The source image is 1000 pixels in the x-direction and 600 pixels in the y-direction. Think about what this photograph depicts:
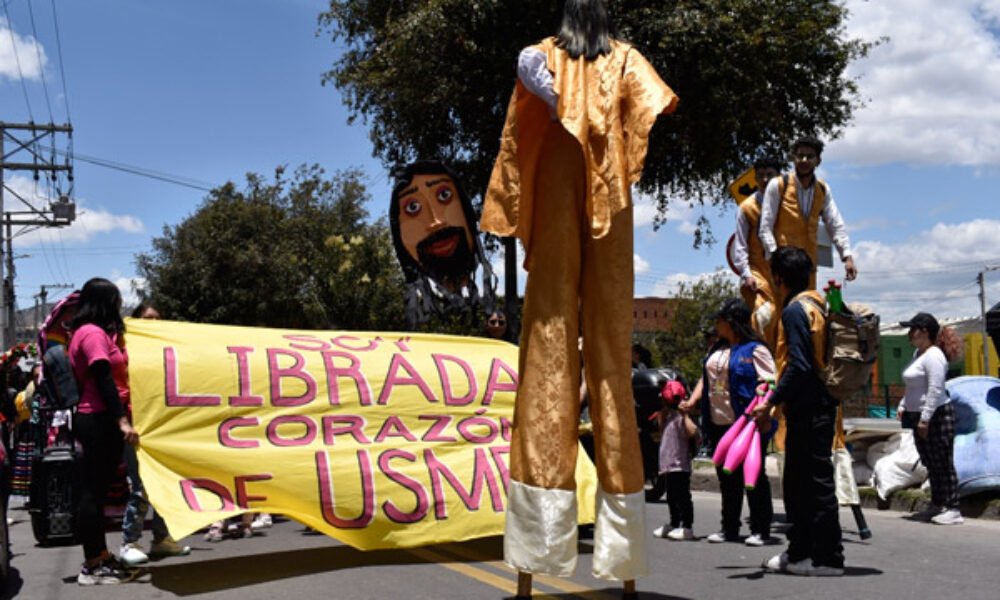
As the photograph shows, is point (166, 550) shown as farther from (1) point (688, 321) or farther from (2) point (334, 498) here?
(1) point (688, 321)

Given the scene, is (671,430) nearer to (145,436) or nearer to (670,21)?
(145,436)

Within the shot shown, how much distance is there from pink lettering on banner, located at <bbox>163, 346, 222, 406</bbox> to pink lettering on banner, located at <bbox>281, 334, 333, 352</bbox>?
728mm

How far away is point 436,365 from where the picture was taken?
272 inches

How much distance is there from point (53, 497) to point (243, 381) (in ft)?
7.55

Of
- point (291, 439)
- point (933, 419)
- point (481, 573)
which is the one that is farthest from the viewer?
point (933, 419)

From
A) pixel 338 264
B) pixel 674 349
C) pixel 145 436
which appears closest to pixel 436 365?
pixel 145 436

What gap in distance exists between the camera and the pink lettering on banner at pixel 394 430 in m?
6.44

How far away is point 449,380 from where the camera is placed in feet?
22.5

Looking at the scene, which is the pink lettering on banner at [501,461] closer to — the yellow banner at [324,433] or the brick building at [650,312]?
the yellow banner at [324,433]

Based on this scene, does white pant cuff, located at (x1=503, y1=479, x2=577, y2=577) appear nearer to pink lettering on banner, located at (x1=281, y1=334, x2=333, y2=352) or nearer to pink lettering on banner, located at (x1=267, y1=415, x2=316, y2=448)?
pink lettering on banner, located at (x1=267, y1=415, x2=316, y2=448)

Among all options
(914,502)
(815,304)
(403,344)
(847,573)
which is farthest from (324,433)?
(914,502)

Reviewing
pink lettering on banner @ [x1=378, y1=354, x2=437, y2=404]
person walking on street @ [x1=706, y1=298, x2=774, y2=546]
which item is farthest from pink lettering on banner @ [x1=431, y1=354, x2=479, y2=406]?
person walking on street @ [x1=706, y1=298, x2=774, y2=546]

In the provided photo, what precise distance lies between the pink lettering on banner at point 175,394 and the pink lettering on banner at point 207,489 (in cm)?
49

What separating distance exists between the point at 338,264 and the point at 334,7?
8.14 metres
